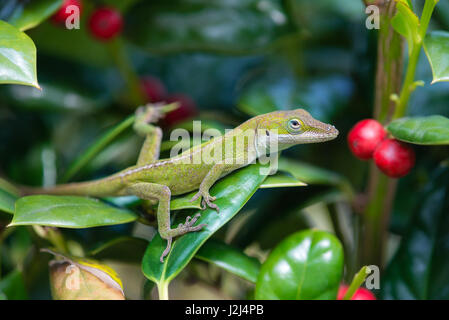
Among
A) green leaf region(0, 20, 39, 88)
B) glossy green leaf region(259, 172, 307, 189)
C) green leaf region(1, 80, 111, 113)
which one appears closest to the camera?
green leaf region(0, 20, 39, 88)

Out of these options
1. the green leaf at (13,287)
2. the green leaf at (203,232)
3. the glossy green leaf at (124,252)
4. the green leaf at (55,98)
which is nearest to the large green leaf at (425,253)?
the green leaf at (203,232)

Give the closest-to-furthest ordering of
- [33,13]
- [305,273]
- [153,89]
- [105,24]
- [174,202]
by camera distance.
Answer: [305,273] < [174,202] < [33,13] < [105,24] < [153,89]

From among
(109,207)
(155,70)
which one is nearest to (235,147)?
(109,207)

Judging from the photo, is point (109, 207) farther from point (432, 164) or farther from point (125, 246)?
point (432, 164)

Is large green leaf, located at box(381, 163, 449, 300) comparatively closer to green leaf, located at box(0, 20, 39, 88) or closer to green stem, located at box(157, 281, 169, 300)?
green stem, located at box(157, 281, 169, 300)

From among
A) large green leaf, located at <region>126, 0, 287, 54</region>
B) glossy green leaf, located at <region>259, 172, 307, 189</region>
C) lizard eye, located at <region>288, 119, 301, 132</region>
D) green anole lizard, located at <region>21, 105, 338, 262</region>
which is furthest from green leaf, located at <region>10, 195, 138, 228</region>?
large green leaf, located at <region>126, 0, 287, 54</region>

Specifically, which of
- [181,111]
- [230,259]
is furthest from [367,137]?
[181,111]

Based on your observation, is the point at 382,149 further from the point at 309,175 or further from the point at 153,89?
the point at 153,89

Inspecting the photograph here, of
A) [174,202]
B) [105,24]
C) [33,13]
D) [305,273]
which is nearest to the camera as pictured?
[305,273]
